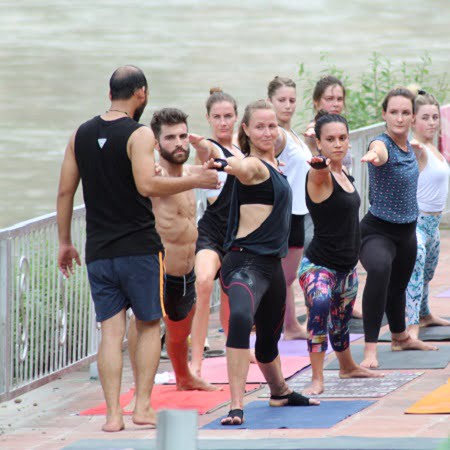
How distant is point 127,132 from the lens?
5922 mm

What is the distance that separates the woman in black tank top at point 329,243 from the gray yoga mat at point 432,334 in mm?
1605

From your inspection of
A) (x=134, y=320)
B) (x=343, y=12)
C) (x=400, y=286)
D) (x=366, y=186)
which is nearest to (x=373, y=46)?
(x=343, y=12)

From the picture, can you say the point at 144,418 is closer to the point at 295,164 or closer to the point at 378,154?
the point at 378,154

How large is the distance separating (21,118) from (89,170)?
1971 cm

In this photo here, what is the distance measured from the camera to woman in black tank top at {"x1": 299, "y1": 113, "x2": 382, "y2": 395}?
22.1ft

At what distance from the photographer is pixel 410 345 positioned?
8039mm

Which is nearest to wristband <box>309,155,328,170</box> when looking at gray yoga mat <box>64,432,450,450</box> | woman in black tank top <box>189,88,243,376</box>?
woman in black tank top <box>189,88,243,376</box>

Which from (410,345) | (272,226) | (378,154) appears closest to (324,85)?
(378,154)

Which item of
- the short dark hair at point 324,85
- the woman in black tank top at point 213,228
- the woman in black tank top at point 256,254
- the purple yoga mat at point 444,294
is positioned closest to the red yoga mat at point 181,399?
the woman in black tank top at point 213,228

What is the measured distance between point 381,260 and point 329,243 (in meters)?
0.75

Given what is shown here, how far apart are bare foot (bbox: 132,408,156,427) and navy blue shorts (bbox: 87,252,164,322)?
1.47ft

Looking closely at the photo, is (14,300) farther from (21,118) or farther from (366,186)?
(21,118)

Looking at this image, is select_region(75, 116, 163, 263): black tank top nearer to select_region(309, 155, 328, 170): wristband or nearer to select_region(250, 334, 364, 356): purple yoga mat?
select_region(309, 155, 328, 170): wristband

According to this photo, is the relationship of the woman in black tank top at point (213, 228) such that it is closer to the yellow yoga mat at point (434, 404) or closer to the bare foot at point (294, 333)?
the bare foot at point (294, 333)
